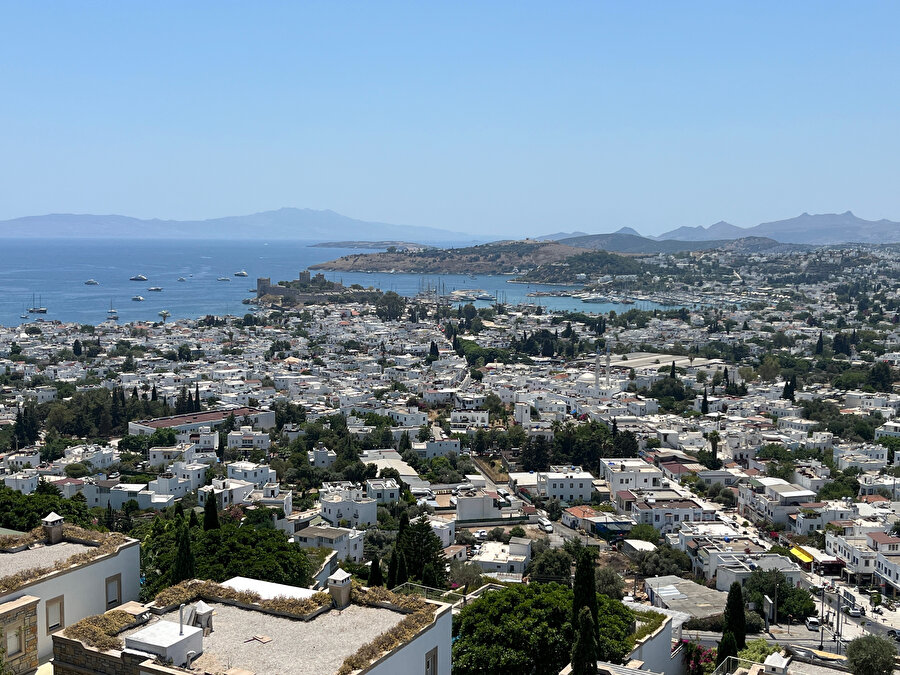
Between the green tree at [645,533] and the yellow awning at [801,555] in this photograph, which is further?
the green tree at [645,533]

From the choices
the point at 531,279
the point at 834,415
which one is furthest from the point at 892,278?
the point at 834,415

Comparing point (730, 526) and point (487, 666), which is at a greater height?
point (487, 666)

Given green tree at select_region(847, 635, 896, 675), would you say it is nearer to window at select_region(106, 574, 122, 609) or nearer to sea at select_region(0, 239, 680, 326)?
window at select_region(106, 574, 122, 609)

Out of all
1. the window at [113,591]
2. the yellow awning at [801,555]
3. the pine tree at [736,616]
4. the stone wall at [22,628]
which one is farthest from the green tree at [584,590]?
the yellow awning at [801,555]

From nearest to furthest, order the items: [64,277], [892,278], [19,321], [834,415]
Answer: [834,415] < [19,321] < [892,278] < [64,277]

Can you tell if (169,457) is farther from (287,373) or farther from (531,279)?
(531,279)

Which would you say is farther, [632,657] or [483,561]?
[483,561]

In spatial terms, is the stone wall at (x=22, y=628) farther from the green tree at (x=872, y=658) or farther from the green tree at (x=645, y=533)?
the green tree at (x=645, y=533)

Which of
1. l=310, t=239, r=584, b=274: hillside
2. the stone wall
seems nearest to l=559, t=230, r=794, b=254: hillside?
l=310, t=239, r=584, b=274: hillside

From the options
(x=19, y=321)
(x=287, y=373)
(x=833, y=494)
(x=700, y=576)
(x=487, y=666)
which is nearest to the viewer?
(x=487, y=666)
